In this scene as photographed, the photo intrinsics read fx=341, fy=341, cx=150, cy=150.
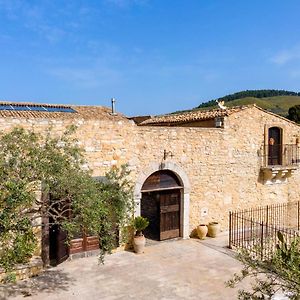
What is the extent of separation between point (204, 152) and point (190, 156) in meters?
0.81

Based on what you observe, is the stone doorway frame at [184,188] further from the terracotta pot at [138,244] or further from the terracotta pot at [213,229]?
the terracotta pot at [138,244]

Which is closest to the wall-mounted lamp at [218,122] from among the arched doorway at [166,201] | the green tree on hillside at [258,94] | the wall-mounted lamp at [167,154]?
the wall-mounted lamp at [167,154]

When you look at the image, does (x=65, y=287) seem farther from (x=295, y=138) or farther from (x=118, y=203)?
(x=295, y=138)

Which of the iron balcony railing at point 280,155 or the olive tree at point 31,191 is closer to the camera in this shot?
the olive tree at point 31,191

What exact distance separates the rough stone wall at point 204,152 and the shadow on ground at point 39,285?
149 inches

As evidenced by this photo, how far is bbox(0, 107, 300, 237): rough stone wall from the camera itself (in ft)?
41.3

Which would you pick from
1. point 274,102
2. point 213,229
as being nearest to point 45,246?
point 213,229

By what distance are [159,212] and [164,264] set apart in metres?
3.07

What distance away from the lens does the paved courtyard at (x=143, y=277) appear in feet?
31.5

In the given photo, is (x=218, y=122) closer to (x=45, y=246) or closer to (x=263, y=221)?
(x=263, y=221)

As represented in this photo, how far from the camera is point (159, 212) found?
1475cm

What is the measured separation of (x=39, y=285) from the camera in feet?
33.3

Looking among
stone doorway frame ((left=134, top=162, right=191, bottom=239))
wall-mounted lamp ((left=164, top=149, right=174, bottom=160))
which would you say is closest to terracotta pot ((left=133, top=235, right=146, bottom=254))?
stone doorway frame ((left=134, top=162, right=191, bottom=239))

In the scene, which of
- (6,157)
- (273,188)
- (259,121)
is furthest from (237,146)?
(6,157)
